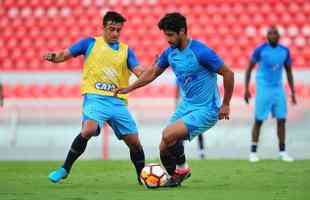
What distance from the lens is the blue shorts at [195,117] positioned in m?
9.89

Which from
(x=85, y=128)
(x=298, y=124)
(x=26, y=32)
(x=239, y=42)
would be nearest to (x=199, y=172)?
(x=85, y=128)

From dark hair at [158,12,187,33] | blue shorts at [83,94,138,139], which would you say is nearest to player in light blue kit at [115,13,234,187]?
dark hair at [158,12,187,33]

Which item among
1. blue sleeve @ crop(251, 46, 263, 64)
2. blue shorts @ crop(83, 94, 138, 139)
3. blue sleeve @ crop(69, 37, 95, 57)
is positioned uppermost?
blue sleeve @ crop(69, 37, 95, 57)

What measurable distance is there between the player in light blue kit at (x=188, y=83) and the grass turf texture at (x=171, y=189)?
2.01 ft

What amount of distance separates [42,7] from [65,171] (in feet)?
50.5

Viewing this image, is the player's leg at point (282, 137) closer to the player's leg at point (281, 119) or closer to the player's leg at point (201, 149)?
the player's leg at point (281, 119)

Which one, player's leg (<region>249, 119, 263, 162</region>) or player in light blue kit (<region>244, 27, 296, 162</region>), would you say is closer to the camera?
player in light blue kit (<region>244, 27, 296, 162</region>)

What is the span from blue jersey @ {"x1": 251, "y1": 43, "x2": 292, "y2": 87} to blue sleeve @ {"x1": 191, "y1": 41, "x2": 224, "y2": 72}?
5714 mm

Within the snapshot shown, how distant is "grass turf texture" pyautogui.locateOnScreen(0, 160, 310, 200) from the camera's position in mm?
9141

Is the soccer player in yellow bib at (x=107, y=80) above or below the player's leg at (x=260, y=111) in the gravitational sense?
above

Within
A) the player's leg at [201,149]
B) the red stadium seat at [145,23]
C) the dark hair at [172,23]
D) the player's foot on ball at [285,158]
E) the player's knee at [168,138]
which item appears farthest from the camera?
the red stadium seat at [145,23]

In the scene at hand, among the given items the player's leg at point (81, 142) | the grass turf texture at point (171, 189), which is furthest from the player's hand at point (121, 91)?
the grass turf texture at point (171, 189)

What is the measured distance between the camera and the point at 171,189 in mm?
9953

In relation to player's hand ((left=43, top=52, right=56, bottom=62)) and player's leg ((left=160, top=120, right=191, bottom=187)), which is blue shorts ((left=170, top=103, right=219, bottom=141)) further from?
player's hand ((left=43, top=52, right=56, bottom=62))
